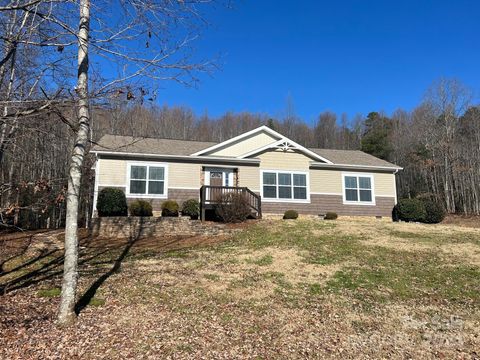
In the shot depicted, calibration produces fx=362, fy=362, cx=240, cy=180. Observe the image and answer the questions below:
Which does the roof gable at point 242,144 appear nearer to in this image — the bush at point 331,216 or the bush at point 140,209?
the bush at point 140,209

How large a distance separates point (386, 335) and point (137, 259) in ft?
24.2

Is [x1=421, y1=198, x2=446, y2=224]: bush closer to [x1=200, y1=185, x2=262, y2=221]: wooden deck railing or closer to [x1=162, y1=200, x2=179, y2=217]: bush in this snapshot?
[x1=200, y1=185, x2=262, y2=221]: wooden deck railing

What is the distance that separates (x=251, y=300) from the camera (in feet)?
24.4

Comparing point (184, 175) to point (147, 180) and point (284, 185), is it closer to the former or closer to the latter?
point (147, 180)

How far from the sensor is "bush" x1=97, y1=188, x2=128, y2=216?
651 inches

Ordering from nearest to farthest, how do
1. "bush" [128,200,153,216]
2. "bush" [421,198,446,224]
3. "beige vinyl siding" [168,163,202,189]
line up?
"bush" [128,200,153,216] → "beige vinyl siding" [168,163,202,189] → "bush" [421,198,446,224]

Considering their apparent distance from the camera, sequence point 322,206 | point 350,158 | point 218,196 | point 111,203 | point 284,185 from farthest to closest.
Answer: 1. point 350,158
2. point 322,206
3. point 284,185
4. point 218,196
5. point 111,203

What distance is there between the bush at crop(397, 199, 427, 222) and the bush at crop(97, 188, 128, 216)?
49.7 feet

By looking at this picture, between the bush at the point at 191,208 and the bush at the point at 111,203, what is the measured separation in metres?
2.87

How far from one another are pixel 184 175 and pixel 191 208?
6.70ft

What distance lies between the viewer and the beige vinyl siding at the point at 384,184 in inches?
862

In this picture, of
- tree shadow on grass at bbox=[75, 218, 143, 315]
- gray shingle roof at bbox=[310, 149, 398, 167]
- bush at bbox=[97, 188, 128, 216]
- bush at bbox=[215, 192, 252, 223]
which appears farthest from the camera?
gray shingle roof at bbox=[310, 149, 398, 167]

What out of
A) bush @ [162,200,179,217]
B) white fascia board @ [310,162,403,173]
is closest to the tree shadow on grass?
bush @ [162,200,179,217]

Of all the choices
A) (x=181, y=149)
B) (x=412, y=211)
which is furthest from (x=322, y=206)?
(x=181, y=149)
